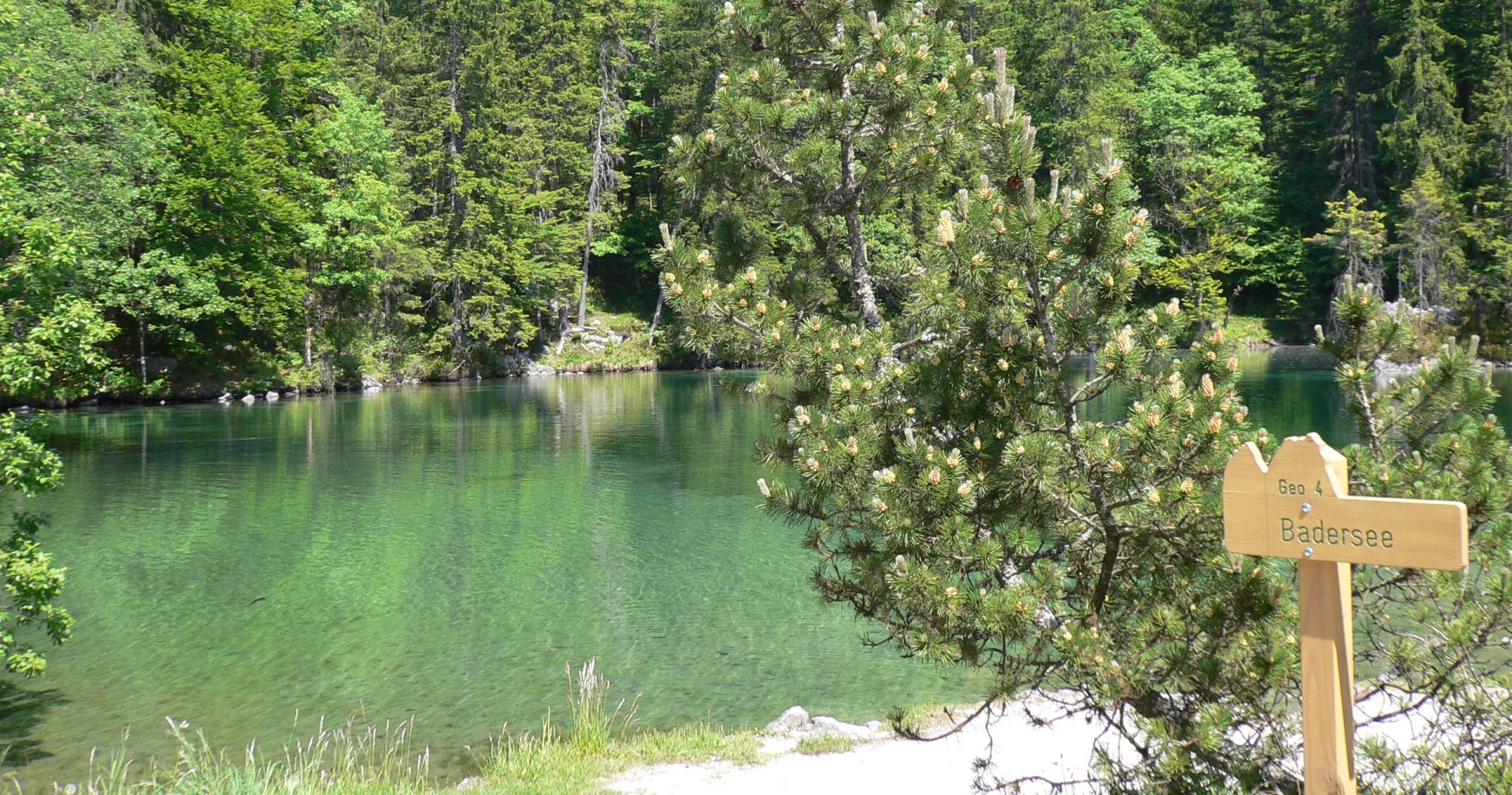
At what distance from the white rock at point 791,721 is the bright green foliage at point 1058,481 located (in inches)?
97.7

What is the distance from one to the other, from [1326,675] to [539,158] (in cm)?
4815

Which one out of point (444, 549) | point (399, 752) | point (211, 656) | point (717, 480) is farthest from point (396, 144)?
point (399, 752)

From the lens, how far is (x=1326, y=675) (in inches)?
115

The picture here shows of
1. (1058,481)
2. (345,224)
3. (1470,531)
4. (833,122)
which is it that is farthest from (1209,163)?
(1058,481)

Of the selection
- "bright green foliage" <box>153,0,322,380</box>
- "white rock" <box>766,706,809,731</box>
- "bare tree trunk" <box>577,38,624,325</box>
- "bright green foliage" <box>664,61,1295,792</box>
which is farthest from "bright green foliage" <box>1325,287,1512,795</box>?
"bare tree trunk" <box>577,38,624,325</box>

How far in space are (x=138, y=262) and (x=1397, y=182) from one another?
4915 centimetres

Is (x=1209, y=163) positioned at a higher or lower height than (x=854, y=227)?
higher

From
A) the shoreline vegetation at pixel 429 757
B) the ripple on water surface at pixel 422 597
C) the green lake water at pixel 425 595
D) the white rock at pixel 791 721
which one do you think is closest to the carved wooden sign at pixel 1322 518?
the shoreline vegetation at pixel 429 757

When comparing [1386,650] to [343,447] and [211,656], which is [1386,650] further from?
[343,447]

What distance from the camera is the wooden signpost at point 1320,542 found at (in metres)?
2.79

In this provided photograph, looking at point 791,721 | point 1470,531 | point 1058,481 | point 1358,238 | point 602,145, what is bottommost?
point 791,721

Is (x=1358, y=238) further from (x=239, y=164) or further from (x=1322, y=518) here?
(x=1322, y=518)

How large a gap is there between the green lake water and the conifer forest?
4.09m

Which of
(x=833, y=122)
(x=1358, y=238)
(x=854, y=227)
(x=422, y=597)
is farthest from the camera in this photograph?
(x=1358, y=238)
